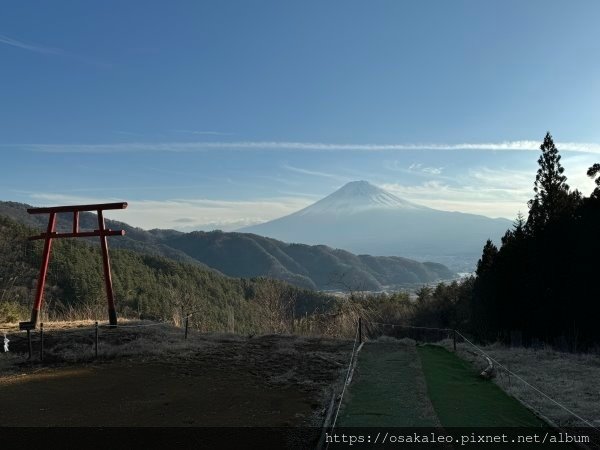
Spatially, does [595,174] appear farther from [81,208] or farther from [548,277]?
[81,208]

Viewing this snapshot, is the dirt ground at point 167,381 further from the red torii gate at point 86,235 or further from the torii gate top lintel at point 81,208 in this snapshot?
the torii gate top lintel at point 81,208

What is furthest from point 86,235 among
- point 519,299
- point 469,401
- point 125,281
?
point 125,281

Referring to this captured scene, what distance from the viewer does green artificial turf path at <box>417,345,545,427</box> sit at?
4852 mm

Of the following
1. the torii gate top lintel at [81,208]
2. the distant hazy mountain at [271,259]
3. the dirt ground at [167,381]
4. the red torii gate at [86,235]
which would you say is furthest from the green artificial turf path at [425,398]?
the distant hazy mountain at [271,259]

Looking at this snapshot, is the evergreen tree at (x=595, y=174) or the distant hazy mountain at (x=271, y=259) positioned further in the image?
the distant hazy mountain at (x=271, y=259)

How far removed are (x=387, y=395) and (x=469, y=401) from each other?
0.94 metres

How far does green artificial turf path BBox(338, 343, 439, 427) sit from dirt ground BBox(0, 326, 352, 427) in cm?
34

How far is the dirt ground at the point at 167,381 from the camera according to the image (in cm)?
488

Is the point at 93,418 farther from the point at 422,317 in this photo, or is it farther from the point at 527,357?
the point at 422,317

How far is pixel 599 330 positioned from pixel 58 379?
1263 centimetres

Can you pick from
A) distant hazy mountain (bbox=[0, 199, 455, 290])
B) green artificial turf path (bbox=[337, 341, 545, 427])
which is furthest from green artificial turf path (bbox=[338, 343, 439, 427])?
distant hazy mountain (bbox=[0, 199, 455, 290])

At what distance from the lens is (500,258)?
18.2 m

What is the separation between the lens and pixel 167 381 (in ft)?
20.8

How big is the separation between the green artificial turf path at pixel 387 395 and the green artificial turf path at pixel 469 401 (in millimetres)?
164
